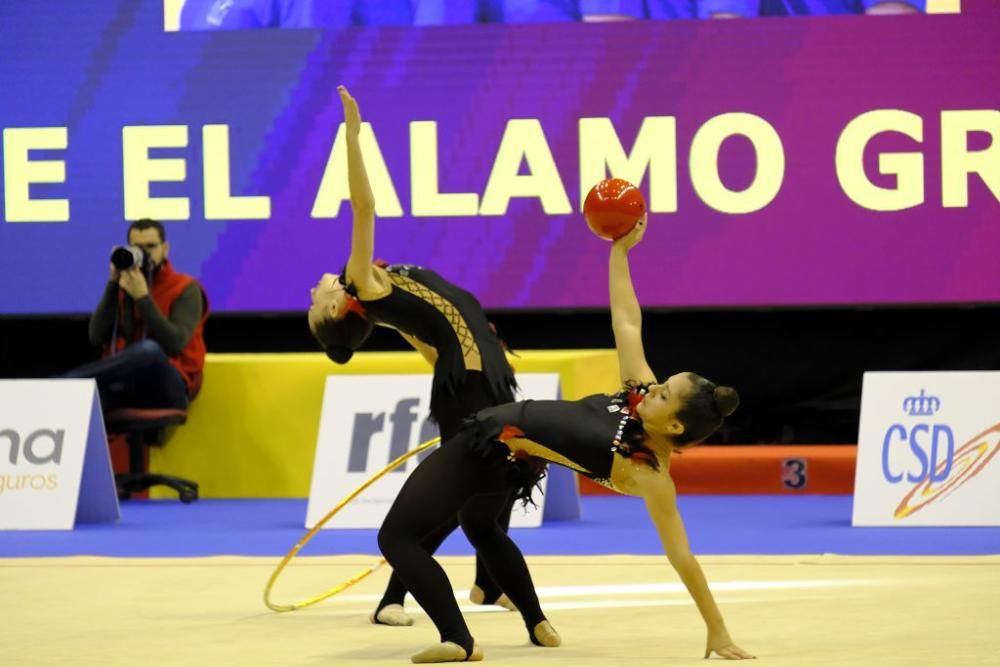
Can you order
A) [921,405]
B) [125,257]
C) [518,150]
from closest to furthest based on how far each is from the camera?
1. [921,405]
2. [125,257]
3. [518,150]

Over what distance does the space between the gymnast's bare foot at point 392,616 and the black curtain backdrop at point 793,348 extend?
5114 millimetres

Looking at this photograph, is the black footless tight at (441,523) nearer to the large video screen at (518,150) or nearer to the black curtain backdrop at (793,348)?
the large video screen at (518,150)

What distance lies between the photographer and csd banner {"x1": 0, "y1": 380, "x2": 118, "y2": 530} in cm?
885

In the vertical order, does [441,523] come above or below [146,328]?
below

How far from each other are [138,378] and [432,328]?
14.8 feet

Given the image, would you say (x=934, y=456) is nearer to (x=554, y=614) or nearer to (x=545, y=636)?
(x=554, y=614)

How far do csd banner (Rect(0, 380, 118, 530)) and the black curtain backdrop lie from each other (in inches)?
72.2

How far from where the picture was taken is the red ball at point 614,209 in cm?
527

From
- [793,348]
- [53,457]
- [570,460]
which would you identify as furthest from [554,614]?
[793,348]

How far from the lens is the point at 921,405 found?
8383mm

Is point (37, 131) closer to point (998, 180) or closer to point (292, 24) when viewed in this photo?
point (292, 24)

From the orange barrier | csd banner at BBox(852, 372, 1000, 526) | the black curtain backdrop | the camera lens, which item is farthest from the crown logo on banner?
the camera lens

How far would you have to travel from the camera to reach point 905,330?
10859 mm

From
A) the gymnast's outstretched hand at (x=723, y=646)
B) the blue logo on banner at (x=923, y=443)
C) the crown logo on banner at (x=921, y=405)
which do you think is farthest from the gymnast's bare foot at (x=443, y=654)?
the crown logo on banner at (x=921, y=405)
